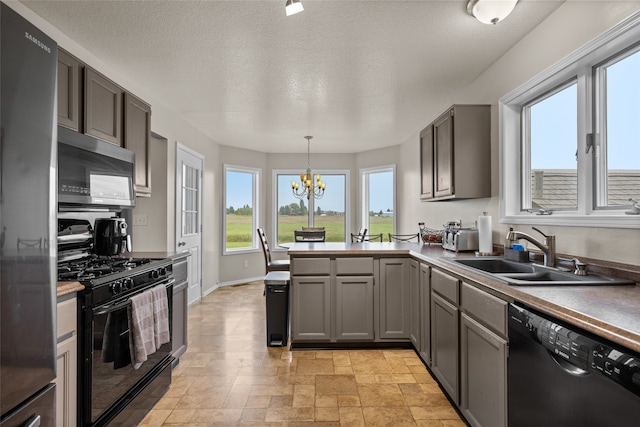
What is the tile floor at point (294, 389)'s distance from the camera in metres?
2.11

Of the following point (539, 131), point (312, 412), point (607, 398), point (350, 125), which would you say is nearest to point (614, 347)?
point (607, 398)

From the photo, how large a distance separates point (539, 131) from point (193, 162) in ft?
13.5

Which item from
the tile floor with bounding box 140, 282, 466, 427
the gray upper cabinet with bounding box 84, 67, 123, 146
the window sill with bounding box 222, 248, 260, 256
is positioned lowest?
the tile floor with bounding box 140, 282, 466, 427

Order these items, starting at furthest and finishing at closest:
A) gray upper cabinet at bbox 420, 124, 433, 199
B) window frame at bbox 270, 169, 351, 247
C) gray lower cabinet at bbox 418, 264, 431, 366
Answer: window frame at bbox 270, 169, 351, 247
gray upper cabinet at bbox 420, 124, 433, 199
gray lower cabinet at bbox 418, 264, 431, 366

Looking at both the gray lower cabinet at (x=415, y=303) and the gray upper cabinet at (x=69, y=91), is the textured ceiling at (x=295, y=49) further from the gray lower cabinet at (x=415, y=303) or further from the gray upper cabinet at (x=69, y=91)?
the gray lower cabinet at (x=415, y=303)

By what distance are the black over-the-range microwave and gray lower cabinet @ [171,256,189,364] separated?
0.61 meters

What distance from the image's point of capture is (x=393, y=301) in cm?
316

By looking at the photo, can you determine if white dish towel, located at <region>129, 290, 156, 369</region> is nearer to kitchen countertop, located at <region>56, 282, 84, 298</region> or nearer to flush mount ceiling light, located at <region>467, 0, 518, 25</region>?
kitchen countertop, located at <region>56, 282, 84, 298</region>

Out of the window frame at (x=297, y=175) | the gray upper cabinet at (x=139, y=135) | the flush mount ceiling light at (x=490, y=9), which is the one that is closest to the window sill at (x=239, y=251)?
the window frame at (x=297, y=175)

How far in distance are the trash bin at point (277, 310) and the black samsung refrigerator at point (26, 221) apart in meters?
2.09

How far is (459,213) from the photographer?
3688mm

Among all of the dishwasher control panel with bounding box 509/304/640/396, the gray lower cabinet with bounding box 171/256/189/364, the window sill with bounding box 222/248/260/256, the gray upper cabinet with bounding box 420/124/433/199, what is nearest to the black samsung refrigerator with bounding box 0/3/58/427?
the gray lower cabinet with bounding box 171/256/189/364

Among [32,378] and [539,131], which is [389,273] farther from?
[32,378]

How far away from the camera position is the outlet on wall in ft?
13.1
